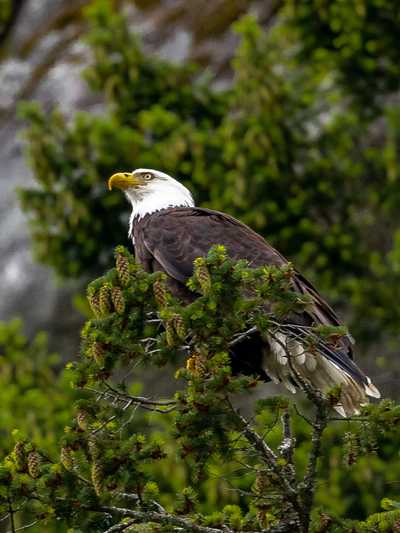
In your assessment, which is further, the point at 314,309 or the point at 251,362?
the point at 251,362

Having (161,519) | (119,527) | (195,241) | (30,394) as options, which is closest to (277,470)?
(161,519)

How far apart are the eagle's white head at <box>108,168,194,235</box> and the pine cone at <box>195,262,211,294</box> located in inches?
109

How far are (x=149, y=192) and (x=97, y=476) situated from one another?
10.8 feet

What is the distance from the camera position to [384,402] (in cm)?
435

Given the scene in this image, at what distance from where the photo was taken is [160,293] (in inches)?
173

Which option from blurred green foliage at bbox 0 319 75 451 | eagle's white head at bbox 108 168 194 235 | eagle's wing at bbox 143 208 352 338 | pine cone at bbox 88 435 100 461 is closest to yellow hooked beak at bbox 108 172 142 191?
eagle's white head at bbox 108 168 194 235

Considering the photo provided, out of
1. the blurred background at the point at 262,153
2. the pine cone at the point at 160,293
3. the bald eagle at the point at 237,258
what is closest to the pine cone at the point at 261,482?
the pine cone at the point at 160,293

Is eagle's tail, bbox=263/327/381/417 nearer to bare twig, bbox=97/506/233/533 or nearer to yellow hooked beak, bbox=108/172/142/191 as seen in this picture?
bare twig, bbox=97/506/233/533

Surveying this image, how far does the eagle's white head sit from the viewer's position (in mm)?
7055

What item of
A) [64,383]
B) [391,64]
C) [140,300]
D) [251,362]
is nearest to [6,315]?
[64,383]

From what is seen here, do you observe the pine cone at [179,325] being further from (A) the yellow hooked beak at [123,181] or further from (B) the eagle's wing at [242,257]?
(A) the yellow hooked beak at [123,181]

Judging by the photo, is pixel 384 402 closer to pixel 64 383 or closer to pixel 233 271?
pixel 233 271

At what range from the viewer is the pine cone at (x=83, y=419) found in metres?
4.31

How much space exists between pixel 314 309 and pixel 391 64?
5.25 metres
